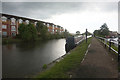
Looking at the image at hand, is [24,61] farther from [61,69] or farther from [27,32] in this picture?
[27,32]

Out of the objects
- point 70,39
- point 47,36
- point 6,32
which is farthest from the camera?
point 47,36

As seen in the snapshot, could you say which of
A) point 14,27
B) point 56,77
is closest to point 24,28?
point 14,27

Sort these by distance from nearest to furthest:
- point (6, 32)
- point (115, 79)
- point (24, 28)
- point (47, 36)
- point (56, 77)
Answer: point (115, 79) → point (56, 77) → point (24, 28) → point (6, 32) → point (47, 36)

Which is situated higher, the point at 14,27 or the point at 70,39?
the point at 14,27

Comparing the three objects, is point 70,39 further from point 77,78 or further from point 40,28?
point 40,28

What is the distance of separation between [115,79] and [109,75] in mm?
313

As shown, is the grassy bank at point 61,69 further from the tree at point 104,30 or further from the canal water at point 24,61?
the tree at point 104,30

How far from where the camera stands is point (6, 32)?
34.0 metres

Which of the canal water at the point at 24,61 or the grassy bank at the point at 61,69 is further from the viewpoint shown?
the canal water at the point at 24,61

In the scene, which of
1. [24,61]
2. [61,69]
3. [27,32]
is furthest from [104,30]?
[61,69]

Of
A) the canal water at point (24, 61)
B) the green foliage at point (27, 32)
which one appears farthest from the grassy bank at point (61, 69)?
the green foliage at point (27, 32)

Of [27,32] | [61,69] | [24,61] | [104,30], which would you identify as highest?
[104,30]

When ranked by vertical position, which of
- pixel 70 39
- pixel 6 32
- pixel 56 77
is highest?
pixel 6 32

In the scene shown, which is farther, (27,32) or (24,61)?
(27,32)
